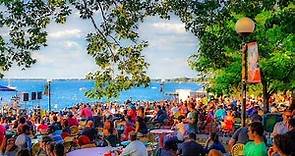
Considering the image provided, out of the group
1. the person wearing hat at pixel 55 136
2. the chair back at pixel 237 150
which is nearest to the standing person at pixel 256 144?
the chair back at pixel 237 150

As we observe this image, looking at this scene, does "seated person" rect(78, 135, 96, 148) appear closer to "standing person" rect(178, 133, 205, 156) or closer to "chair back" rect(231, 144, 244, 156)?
"standing person" rect(178, 133, 205, 156)

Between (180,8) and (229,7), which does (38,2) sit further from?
(229,7)

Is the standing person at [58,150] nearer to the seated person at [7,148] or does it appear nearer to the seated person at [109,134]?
the seated person at [7,148]

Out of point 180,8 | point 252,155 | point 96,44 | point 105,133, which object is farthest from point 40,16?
point 105,133

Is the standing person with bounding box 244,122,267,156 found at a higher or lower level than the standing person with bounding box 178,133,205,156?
higher

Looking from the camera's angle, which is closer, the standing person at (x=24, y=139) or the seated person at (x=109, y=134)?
the standing person at (x=24, y=139)

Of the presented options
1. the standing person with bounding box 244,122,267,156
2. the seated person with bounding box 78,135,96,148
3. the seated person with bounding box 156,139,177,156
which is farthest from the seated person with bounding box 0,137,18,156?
the standing person with bounding box 244,122,267,156

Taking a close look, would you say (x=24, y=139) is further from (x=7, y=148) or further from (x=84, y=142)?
(x=84, y=142)

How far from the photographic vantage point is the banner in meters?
11.5

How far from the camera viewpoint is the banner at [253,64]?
1145cm

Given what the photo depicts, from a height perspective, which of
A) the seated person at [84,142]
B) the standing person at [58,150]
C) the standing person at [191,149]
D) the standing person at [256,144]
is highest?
the standing person at [256,144]

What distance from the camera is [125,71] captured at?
1124 centimetres

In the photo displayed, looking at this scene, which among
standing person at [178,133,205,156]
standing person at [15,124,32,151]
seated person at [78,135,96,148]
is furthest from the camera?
standing person at [15,124,32,151]

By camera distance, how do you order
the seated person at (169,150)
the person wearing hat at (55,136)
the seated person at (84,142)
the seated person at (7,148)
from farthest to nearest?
1. the person wearing hat at (55,136)
2. the seated person at (7,148)
3. the seated person at (84,142)
4. the seated person at (169,150)
